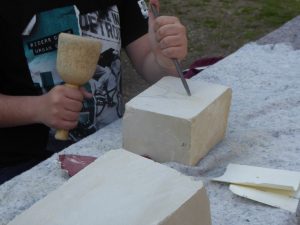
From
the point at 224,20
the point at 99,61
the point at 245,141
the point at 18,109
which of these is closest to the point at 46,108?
the point at 18,109

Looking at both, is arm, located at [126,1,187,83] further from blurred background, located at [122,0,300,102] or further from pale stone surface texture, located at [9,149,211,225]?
blurred background, located at [122,0,300,102]

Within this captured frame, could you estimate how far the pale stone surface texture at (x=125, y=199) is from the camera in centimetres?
79

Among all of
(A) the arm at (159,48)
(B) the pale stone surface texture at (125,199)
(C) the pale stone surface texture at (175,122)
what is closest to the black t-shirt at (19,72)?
(A) the arm at (159,48)

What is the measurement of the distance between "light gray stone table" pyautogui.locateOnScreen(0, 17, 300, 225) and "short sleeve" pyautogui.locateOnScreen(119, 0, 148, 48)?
0.19 metres

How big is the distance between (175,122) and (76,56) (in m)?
0.21

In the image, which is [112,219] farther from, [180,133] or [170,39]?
[170,39]

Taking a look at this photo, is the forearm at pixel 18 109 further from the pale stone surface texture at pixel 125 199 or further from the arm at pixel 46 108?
the pale stone surface texture at pixel 125 199

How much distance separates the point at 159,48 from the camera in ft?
4.48

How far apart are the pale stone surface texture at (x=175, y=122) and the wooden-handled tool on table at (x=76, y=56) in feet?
0.34

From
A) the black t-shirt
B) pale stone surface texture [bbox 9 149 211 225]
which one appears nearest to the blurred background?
the black t-shirt

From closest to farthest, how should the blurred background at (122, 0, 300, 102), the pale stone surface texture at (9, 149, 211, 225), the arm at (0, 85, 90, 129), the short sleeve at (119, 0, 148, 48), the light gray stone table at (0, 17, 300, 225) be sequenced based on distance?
the pale stone surface texture at (9, 149, 211, 225)
the light gray stone table at (0, 17, 300, 225)
the arm at (0, 85, 90, 129)
the short sleeve at (119, 0, 148, 48)
the blurred background at (122, 0, 300, 102)

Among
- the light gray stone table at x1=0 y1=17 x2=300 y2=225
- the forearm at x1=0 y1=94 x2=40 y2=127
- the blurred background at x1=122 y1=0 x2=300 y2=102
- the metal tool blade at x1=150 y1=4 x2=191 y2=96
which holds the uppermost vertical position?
the metal tool blade at x1=150 y1=4 x2=191 y2=96

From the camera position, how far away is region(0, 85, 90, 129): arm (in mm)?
1160

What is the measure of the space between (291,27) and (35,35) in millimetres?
898
